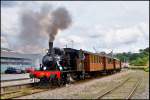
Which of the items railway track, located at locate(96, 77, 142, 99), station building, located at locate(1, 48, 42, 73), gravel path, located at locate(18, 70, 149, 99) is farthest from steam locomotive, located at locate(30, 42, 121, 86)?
station building, located at locate(1, 48, 42, 73)

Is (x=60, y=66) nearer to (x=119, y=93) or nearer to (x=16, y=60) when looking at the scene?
(x=119, y=93)

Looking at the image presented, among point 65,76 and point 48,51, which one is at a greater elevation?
point 48,51

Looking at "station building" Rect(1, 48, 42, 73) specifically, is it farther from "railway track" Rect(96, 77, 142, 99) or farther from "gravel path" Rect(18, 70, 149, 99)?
"railway track" Rect(96, 77, 142, 99)

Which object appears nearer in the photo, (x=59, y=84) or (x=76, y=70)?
(x=59, y=84)

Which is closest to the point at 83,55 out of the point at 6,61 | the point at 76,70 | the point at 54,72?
the point at 76,70

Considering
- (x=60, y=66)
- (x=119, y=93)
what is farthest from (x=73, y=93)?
(x=60, y=66)

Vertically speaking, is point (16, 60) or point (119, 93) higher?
point (16, 60)

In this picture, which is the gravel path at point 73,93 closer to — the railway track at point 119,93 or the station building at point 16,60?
the railway track at point 119,93

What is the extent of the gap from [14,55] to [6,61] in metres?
6.01

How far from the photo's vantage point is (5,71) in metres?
61.2

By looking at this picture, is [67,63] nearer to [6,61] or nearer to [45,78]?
[45,78]

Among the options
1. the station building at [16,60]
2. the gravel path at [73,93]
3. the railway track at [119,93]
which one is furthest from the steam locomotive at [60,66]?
the station building at [16,60]

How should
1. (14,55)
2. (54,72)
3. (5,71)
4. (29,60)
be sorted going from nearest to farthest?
(54,72)
(5,71)
(14,55)
(29,60)

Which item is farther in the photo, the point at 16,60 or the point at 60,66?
the point at 16,60
